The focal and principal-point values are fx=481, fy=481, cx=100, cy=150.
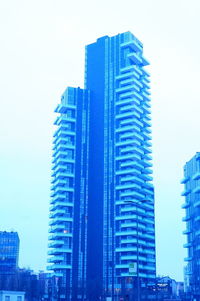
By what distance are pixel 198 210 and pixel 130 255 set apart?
111 ft

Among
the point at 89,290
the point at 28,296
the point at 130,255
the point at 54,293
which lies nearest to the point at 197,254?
the point at 130,255

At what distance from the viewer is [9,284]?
6973 inches

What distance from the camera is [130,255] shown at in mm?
199875

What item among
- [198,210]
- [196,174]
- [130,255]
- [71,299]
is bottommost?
[71,299]

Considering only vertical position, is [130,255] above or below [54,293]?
above

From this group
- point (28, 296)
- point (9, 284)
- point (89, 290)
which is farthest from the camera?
point (89, 290)

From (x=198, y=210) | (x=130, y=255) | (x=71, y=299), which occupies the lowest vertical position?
(x=71, y=299)

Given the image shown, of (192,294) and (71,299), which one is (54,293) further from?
(192,294)

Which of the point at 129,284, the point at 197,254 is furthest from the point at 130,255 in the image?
the point at 197,254

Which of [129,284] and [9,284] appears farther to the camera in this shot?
[129,284]

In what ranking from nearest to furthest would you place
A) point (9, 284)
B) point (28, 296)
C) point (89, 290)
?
point (28, 296), point (9, 284), point (89, 290)

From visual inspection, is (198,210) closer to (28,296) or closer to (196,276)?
(196,276)

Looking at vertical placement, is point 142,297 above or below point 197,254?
below

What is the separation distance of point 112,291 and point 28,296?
46.9 meters
